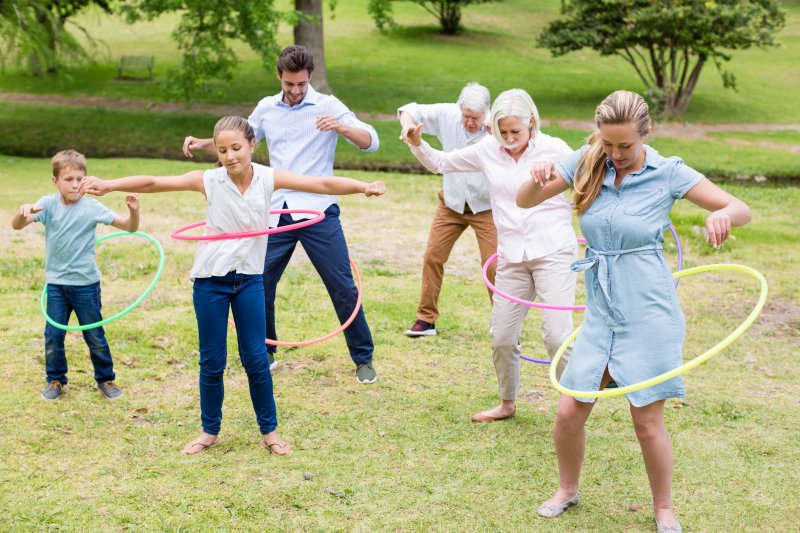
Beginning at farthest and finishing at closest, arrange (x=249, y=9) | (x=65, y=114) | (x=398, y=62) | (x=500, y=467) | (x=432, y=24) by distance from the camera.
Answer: (x=432, y=24), (x=398, y=62), (x=65, y=114), (x=249, y=9), (x=500, y=467)

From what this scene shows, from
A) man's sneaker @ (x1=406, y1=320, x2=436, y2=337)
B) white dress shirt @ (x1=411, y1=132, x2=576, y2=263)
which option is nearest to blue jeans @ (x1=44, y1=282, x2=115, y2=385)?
white dress shirt @ (x1=411, y1=132, x2=576, y2=263)

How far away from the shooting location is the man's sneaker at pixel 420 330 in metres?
8.10

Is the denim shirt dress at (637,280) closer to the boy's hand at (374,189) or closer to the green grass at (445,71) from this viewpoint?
the boy's hand at (374,189)

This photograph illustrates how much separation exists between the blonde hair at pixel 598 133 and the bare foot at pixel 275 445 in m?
2.36

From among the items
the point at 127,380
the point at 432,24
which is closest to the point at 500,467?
the point at 127,380

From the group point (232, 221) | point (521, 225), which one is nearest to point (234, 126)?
point (232, 221)

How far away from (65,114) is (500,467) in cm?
2180

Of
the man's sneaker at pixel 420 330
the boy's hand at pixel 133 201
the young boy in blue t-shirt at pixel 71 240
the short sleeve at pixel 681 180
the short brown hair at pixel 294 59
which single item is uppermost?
the short brown hair at pixel 294 59

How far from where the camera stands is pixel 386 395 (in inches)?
261

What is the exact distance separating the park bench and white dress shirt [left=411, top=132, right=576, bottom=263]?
86.6 ft

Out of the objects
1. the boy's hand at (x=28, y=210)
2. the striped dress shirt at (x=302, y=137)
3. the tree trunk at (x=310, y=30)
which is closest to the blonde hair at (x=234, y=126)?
the striped dress shirt at (x=302, y=137)

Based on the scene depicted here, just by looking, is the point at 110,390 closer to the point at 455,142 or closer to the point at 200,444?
the point at 200,444

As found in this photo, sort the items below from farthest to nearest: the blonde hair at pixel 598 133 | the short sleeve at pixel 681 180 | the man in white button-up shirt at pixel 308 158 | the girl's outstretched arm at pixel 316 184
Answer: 1. the man in white button-up shirt at pixel 308 158
2. the girl's outstretched arm at pixel 316 184
3. the short sleeve at pixel 681 180
4. the blonde hair at pixel 598 133

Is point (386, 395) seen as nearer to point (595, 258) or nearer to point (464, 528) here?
point (464, 528)
